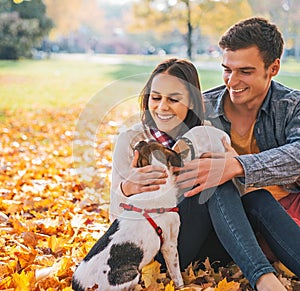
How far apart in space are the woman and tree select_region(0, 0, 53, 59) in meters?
19.9

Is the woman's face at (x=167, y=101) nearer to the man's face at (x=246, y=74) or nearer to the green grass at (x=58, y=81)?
the man's face at (x=246, y=74)

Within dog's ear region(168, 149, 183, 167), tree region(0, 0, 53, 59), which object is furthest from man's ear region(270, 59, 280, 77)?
tree region(0, 0, 53, 59)

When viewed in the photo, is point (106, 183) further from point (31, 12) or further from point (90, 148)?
point (31, 12)

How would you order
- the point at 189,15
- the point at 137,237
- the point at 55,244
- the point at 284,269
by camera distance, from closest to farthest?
1. the point at 137,237
2. the point at 284,269
3. the point at 55,244
4. the point at 189,15

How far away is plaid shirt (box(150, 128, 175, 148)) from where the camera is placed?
228 centimetres

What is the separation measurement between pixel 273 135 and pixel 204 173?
602mm

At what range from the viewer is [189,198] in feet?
7.27

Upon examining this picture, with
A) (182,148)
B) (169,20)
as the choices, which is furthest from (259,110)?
(169,20)

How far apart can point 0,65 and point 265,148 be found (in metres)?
18.7

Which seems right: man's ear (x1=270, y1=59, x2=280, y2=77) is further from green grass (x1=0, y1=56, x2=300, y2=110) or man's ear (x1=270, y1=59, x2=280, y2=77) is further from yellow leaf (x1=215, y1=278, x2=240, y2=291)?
green grass (x1=0, y1=56, x2=300, y2=110)

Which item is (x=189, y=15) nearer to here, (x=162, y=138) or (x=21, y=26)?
(x=21, y=26)

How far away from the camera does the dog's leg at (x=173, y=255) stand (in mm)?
2117

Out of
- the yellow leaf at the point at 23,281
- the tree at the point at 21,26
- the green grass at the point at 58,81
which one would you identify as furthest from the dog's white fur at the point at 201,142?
the tree at the point at 21,26

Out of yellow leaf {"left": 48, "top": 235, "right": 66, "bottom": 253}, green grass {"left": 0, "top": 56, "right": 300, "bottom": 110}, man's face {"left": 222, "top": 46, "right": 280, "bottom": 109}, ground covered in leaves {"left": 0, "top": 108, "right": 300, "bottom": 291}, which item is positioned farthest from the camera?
green grass {"left": 0, "top": 56, "right": 300, "bottom": 110}
